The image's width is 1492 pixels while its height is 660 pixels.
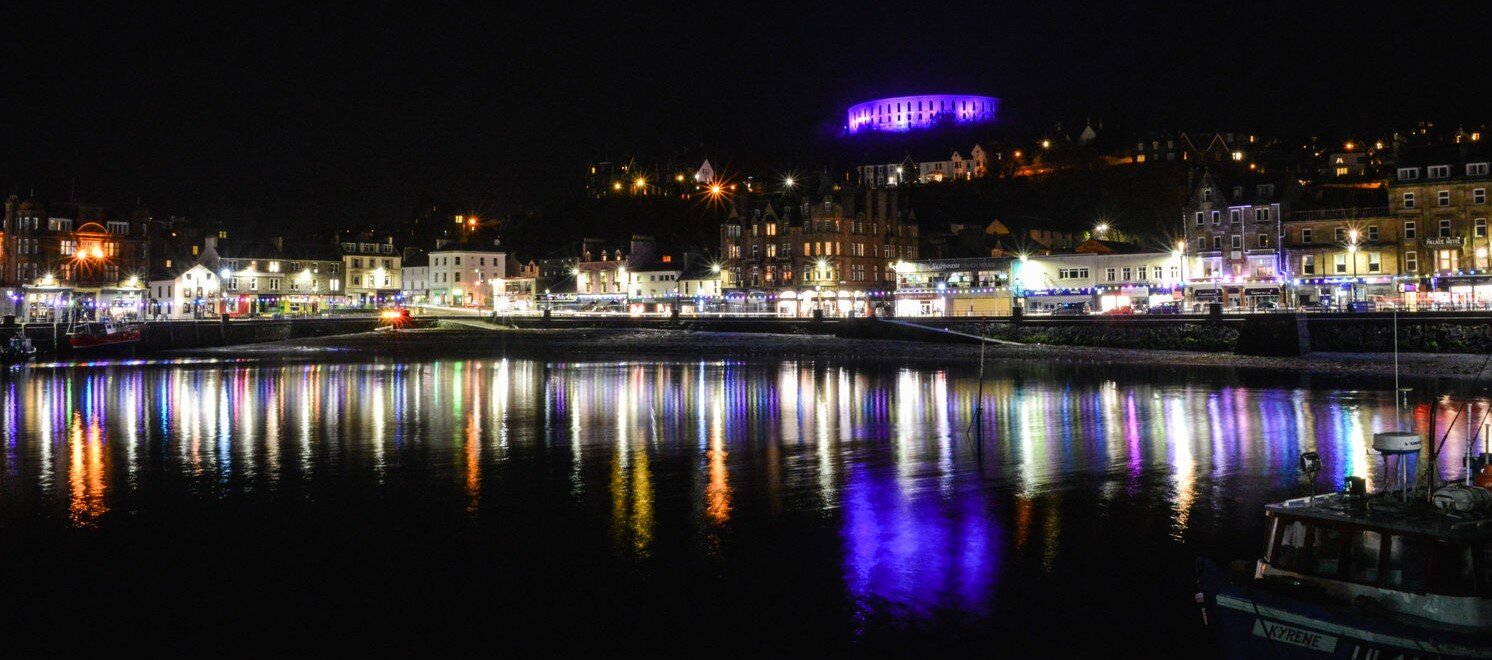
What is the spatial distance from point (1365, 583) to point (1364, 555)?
12.4 inches

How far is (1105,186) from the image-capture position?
513 feet

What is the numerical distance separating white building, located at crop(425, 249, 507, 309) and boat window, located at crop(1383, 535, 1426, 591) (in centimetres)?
15219

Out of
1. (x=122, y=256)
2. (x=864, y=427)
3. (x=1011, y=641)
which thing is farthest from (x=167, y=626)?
(x=122, y=256)

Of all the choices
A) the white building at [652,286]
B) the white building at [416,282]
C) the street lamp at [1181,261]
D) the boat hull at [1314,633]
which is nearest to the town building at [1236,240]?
the street lamp at [1181,261]

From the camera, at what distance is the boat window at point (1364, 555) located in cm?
1262

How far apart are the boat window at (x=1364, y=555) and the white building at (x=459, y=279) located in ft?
498

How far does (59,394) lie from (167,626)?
40811 mm

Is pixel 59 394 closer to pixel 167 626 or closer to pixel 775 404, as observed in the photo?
pixel 775 404

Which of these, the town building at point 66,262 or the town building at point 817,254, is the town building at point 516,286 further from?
the town building at point 66,262

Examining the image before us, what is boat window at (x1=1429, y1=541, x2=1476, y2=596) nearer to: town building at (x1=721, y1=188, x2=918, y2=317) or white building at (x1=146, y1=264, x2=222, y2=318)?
town building at (x1=721, y1=188, x2=918, y2=317)

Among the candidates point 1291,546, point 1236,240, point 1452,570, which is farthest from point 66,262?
point 1452,570

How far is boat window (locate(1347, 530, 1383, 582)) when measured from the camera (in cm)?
1262

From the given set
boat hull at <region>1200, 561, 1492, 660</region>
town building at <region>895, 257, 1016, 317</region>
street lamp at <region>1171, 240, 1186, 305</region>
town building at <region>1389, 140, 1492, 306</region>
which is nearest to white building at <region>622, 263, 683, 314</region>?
town building at <region>895, 257, 1016, 317</region>

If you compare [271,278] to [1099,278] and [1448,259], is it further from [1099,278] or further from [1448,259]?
[1448,259]
